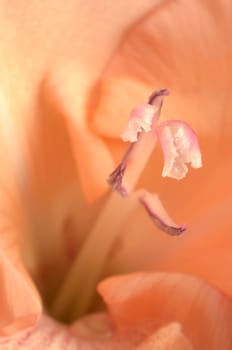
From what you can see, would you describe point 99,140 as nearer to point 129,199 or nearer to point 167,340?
point 129,199

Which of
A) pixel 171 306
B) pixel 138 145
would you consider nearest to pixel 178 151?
pixel 138 145

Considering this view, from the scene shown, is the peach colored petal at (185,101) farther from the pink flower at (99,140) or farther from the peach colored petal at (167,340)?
the peach colored petal at (167,340)

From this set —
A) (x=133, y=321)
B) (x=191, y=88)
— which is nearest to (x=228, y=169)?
(x=191, y=88)

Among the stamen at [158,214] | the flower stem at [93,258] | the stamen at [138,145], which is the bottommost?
the flower stem at [93,258]

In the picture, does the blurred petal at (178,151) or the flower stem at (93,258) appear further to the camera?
the flower stem at (93,258)

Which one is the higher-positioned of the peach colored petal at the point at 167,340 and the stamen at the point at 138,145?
the stamen at the point at 138,145

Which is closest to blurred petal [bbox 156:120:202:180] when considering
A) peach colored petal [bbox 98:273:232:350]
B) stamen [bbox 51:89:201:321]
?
stamen [bbox 51:89:201:321]

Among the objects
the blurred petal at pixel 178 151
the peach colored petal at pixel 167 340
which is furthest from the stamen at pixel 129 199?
the peach colored petal at pixel 167 340

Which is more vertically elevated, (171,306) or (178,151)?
(178,151)
